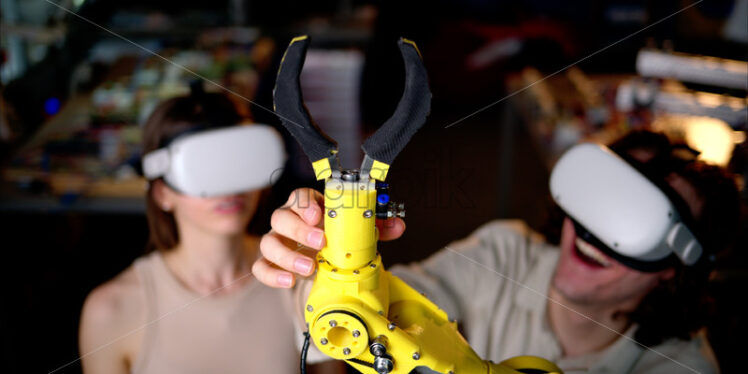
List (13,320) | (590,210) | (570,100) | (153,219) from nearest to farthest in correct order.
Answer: (590,210)
(153,219)
(13,320)
(570,100)

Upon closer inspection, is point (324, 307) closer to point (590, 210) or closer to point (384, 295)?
point (384, 295)

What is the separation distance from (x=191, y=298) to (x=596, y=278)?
764 mm

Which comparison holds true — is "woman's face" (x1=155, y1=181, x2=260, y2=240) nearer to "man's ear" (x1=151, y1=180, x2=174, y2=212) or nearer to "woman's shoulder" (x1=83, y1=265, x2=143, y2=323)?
"man's ear" (x1=151, y1=180, x2=174, y2=212)

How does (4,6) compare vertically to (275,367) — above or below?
above

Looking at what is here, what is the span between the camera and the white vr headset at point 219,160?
94 centimetres

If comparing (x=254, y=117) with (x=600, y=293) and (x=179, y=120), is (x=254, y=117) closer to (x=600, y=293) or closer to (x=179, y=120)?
(x=179, y=120)

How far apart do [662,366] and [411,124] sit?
33.0 inches

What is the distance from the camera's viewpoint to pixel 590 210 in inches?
34.2

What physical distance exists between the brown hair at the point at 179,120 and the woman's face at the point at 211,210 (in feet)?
0.14

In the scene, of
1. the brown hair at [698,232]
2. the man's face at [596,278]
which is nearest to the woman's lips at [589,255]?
the man's face at [596,278]

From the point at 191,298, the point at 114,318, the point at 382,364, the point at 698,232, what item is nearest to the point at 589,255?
the point at 698,232

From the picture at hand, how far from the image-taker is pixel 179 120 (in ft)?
3.39

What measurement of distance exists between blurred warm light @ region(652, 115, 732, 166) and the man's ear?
117cm

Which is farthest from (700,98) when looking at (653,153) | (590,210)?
(590,210)
